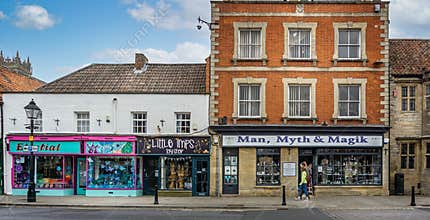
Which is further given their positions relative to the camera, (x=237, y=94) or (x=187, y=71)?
(x=187, y=71)

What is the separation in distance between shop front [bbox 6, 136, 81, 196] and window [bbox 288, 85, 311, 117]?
1162 cm

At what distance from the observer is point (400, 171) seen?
2511cm

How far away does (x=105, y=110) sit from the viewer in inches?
974

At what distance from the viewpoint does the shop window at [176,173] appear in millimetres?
24500

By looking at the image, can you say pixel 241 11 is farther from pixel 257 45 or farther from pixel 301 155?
pixel 301 155

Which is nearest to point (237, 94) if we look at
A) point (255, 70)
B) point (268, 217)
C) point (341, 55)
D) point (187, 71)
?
point (255, 70)

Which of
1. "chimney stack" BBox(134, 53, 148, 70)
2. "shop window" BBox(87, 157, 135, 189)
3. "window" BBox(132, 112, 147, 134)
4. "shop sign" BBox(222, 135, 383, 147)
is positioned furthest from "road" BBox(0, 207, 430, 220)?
"chimney stack" BBox(134, 53, 148, 70)

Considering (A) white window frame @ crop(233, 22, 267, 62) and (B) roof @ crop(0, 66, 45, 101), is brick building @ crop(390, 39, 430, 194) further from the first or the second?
(B) roof @ crop(0, 66, 45, 101)

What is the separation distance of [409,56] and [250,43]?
9.42 metres

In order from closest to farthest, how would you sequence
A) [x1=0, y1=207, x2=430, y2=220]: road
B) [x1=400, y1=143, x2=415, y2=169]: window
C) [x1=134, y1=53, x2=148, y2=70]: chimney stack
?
[x1=0, y1=207, x2=430, y2=220]: road
[x1=400, y1=143, x2=415, y2=169]: window
[x1=134, y1=53, x2=148, y2=70]: chimney stack

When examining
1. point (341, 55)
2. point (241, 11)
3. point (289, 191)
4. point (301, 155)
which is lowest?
point (289, 191)

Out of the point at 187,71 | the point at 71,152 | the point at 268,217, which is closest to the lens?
the point at 268,217

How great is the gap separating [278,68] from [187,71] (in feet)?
19.3

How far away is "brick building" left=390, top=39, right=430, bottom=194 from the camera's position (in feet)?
80.9
